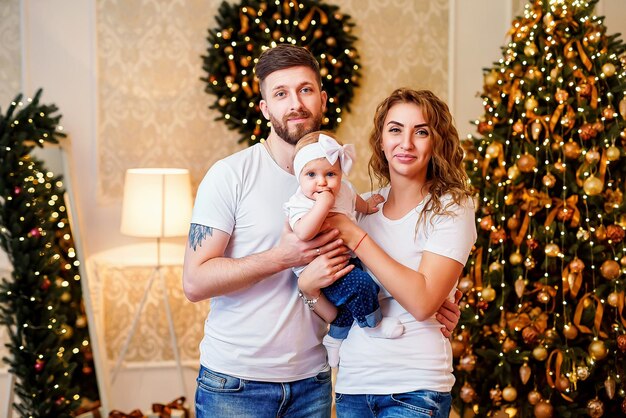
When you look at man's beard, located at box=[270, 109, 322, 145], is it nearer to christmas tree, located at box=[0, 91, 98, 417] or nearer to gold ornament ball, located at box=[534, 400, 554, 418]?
christmas tree, located at box=[0, 91, 98, 417]

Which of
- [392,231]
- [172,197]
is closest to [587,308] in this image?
[392,231]

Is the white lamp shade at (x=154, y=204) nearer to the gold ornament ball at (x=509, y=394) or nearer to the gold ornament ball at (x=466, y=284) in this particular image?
the gold ornament ball at (x=466, y=284)

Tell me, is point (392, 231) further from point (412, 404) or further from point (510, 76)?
point (510, 76)

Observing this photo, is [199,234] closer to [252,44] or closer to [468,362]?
→ [468,362]

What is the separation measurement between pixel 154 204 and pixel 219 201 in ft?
6.48

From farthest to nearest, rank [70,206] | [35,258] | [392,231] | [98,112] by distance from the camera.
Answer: [98,112] < [70,206] < [35,258] < [392,231]

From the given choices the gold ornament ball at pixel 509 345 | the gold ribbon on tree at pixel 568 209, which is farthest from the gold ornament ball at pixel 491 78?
the gold ornament ball at pixel 509 345

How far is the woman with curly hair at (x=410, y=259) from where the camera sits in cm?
185

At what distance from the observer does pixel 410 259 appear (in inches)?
77.1

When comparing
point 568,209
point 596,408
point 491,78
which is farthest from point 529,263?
point 491,78

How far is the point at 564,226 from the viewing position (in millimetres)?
3451

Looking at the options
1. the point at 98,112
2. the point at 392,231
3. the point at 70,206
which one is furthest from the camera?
the point at 98,112

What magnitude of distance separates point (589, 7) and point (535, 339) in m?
1.61

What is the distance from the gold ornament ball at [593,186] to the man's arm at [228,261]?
73.5 inches
